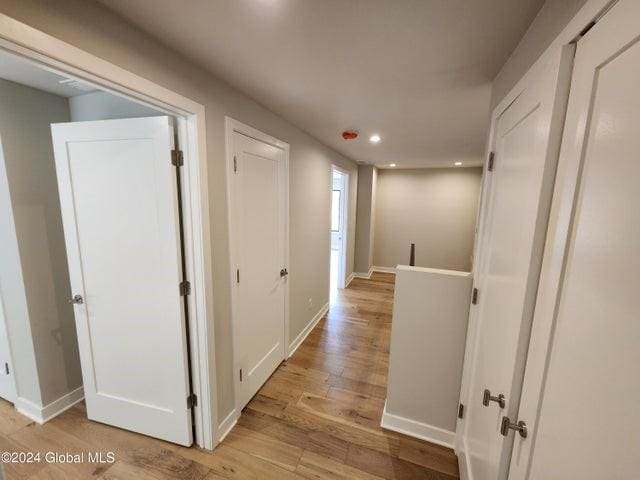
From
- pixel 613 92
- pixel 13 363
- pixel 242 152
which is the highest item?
pixel 242 152

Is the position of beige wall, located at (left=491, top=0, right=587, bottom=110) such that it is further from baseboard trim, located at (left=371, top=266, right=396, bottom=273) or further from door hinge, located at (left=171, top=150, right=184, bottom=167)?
baseboard trim, located at (left=371, top=266, right=396, bottom=273)

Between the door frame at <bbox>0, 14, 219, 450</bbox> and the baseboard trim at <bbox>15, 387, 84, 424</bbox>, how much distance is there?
113 cm

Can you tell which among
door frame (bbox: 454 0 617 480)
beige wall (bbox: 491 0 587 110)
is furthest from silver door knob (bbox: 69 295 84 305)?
beige wall (bbox: 491 0 587 110)

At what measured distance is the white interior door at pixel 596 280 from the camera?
1.49 feet

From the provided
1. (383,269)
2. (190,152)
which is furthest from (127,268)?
(383,269)

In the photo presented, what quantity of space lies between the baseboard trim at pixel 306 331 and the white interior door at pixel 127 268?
1.29 m

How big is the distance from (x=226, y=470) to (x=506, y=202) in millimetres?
2091

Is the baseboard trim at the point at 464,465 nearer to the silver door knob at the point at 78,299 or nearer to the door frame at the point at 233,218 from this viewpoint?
the door frame at the point at 233,218

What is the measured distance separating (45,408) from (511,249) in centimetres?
302

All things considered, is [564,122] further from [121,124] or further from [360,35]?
[121,124]

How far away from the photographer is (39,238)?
71.9 inches

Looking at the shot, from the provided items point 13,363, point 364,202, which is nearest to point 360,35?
point 13,363

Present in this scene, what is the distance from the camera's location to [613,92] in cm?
52

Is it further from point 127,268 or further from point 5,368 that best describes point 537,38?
point 5,368
